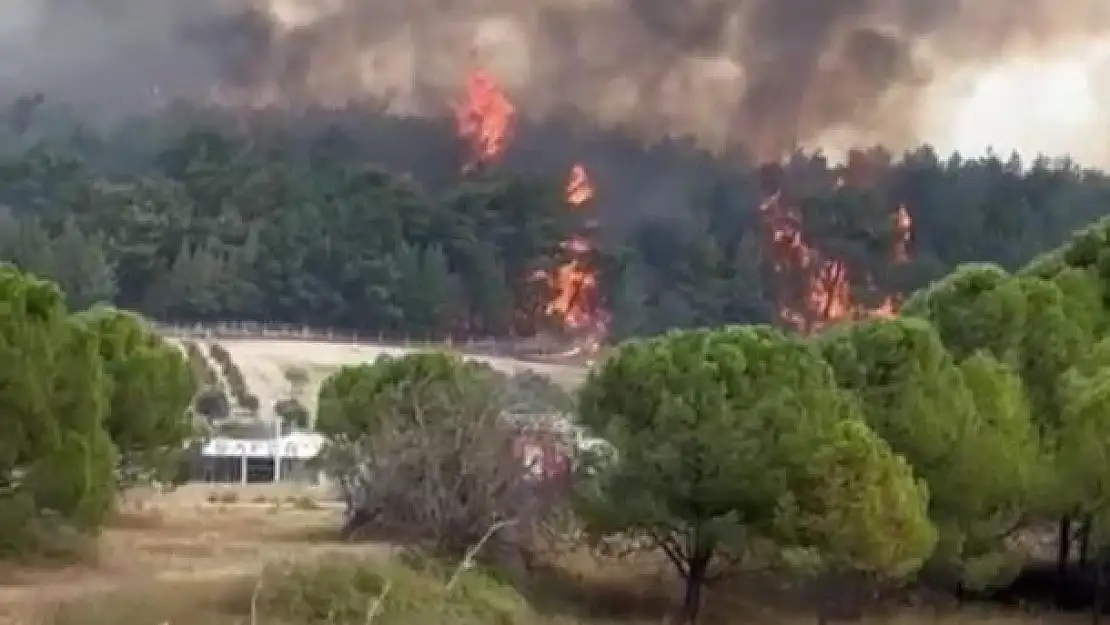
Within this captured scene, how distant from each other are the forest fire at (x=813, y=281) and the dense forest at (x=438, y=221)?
259mm

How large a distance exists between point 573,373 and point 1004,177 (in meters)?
40.5

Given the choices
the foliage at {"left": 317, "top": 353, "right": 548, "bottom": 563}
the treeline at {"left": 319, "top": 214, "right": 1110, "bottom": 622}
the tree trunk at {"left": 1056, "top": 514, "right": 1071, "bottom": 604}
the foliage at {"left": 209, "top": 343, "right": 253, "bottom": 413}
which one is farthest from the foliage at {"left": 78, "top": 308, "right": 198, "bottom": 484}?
the foliage at {"left": 209, "top": 343, "right": 253, "bottom": 413}

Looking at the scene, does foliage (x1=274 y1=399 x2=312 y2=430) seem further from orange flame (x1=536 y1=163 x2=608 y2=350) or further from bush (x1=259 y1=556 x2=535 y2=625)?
bush (x1=259 y1=556 x2=535 y2=625)

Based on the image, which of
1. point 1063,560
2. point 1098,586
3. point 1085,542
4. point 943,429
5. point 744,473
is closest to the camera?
point 744,473

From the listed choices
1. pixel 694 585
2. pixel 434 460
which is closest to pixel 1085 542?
pixel 694 585

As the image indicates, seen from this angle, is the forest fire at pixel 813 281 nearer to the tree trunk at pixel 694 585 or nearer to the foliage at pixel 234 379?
the foliage at pixel 234 379

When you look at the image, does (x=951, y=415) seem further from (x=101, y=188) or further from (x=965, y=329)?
(x=101, y=188)

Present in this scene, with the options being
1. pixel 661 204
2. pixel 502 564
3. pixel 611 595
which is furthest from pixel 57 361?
pixel 661 204

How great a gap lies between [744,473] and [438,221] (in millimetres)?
61119

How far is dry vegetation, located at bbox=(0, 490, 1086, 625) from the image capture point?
59.2 feet

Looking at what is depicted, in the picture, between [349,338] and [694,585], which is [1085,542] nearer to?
[694,585]

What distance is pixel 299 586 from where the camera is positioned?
1833 cm

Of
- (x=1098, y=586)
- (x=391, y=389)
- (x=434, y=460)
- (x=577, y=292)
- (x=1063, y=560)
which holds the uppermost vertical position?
(x=577, y=292)

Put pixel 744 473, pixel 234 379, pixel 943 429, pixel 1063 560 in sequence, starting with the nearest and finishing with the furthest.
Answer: pixel 744 473 < pixel 943 429 < pixel 1063 560 < pixel 234 379
